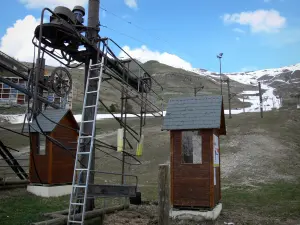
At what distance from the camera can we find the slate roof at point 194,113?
47.0ft

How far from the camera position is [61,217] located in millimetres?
11328

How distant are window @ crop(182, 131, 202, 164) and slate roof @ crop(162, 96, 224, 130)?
0.42 m

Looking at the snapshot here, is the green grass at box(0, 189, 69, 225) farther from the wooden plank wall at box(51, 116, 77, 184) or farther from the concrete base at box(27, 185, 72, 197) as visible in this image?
the wooden plank wall at box(51, 116, 77, 184)

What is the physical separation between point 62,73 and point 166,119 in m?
5.73

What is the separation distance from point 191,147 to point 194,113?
1622 millimetres

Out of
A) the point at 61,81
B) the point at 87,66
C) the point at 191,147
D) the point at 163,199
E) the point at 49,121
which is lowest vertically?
the point at 163,199

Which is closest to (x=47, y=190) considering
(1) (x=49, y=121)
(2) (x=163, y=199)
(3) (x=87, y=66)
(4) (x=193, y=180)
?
(1) (x=49, y=121)

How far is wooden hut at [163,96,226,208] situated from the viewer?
1384 centimetres

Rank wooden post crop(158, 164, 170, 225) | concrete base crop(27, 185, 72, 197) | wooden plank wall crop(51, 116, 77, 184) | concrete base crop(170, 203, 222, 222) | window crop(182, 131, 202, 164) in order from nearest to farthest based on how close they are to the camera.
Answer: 1. wooden post crop(158, 164, 170, 225)
2. concrete base crop(170, 203, 222, 222)
3. window crop(182, 131, 202, 164)
4. concrete base crop(27, 185, 72, 197)
5. wooden plank wall crop(51, 116, 77, 184)

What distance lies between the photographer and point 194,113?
49.2 ft

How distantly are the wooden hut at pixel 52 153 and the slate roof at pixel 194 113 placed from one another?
724 cm

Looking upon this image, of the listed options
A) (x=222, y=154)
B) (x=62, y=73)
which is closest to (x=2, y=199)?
(x=62, y=73)

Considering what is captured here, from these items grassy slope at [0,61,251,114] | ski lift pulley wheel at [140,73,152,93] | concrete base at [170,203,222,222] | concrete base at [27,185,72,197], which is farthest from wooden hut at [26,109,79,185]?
grassy slope at [0,61,251,114]

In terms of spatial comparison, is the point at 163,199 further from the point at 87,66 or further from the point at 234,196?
the point at 234,196
